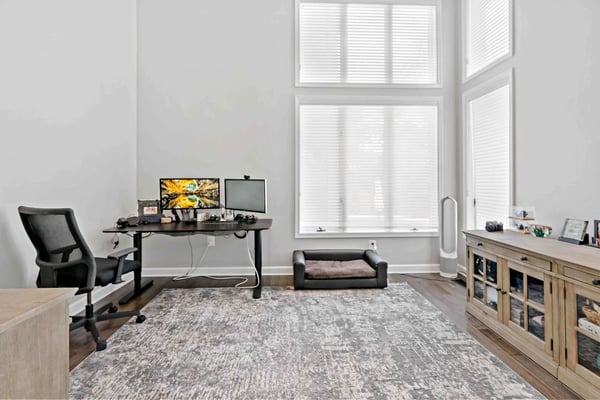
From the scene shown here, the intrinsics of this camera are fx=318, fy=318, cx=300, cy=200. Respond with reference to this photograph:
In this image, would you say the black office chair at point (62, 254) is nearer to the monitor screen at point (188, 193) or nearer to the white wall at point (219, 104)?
the monitor screen at point (188, 193)

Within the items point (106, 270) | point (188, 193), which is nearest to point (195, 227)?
point (188, 193)

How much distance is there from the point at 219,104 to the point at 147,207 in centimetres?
162

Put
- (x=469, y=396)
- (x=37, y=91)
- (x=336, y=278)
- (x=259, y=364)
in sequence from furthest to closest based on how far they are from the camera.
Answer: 1. (x=336, y=278)
2. (x=37, y=91)
3. (x=259, y=364)
4. (x=469, y=396)

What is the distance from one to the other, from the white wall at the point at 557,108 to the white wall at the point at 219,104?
2.53 m

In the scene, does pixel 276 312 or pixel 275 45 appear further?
pixel 275 45

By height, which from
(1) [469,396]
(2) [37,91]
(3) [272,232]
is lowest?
(1) [469,396]

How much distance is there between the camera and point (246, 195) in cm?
379

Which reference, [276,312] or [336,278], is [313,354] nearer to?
[276,312]

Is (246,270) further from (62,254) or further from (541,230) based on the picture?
(541,230)

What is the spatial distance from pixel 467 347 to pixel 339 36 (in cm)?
388

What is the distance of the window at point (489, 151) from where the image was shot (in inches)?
131

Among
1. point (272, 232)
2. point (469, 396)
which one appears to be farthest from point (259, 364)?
point (272, 232)

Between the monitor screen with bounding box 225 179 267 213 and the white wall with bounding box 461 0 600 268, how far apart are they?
2.64 m

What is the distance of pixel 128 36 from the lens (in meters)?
3.97
